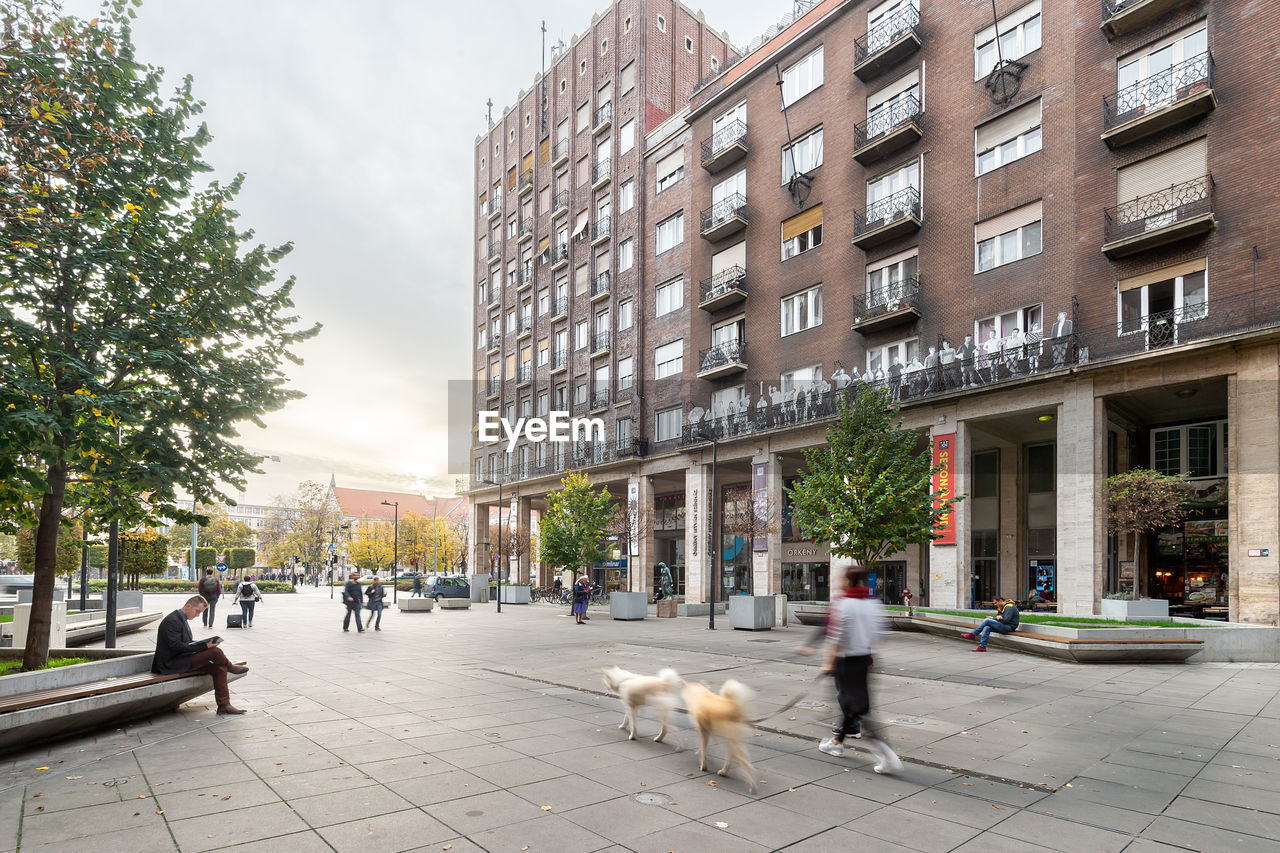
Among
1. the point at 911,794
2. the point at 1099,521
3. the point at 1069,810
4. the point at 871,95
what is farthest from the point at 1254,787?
the point at 871,95

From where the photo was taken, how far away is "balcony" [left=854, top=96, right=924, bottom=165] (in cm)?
2744

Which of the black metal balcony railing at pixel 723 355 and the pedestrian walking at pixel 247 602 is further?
the black metal balcony railing at pixel 723 355

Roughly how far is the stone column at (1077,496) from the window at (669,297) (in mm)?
20478

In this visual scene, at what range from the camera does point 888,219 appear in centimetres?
2780

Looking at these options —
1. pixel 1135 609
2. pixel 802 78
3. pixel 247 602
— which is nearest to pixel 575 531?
pixel 247 602

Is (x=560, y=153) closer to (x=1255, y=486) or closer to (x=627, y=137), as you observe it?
(x=627, y=137)

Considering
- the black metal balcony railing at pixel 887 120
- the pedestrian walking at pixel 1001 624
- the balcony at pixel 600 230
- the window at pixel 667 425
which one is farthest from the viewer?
the balcony at pixel 600 230

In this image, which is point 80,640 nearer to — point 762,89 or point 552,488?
point 552,488

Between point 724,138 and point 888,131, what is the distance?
10.8m

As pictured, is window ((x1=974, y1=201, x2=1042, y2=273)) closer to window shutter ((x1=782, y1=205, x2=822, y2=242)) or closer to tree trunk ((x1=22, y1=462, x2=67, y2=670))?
window shutter ((x1=782, y1=205, x2=822, y2=242))

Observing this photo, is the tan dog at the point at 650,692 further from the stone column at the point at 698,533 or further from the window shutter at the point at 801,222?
the window shutter at the point at 801,222

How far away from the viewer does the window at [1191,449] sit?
24.9m

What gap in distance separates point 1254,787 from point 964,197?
2366 centimetres

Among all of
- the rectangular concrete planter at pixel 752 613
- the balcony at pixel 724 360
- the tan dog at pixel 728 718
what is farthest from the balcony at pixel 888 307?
the tan dog at pixel 728 718
